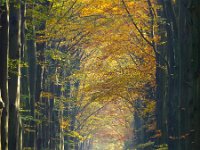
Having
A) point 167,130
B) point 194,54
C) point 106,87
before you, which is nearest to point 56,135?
point 106,87

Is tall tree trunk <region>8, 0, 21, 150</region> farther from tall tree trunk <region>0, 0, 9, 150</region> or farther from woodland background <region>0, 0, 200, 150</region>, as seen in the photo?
tall tree trunk <region>0, 0, 9, 150</region>

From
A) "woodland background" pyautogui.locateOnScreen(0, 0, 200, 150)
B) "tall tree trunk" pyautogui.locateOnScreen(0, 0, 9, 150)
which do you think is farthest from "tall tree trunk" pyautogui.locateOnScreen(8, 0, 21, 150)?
"tall tree trunk" pyautogui.locateOnScreen(0, 0, 9, 150)

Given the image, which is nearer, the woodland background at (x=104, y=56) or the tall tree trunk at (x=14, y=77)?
the woodland background at (x=104, y=56)

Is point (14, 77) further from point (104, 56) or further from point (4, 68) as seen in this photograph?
point (104, 56)

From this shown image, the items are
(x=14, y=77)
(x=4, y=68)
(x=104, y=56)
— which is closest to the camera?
(x=4, y=68)

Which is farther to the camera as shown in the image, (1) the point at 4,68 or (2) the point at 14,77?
(2) the point at 14,77

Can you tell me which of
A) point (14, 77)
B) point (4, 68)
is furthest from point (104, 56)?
point (4, 68)

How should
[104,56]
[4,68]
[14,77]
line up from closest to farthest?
[4,68] → [14,77] → [104,56]

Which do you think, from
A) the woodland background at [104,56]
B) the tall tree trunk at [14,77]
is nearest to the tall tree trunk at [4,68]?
the woodland background at [104,56]

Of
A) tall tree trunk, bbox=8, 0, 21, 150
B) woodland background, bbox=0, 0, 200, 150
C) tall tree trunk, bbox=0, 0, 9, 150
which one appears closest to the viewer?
tall tree trunk, bbox=0, 0, 9, 150

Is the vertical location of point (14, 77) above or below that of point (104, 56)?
below

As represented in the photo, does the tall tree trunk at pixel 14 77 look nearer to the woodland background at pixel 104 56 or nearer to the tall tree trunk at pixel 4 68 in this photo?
the woodland background at pixel 104 56

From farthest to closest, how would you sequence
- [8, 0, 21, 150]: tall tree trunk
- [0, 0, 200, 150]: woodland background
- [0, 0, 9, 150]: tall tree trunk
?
[8, 0, 21, 150]: tall tree trunk, [0, 0, 200, 150]: woodland background, [0, 0, 9, 150]: tall tree trunk

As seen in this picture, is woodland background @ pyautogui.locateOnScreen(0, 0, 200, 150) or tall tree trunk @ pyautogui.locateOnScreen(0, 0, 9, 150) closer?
tall tree trunk @ pyautogui.locateOnScreen(0, 0, 9, 150)
